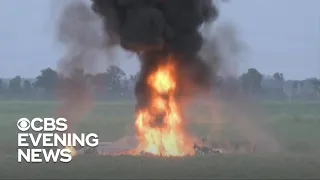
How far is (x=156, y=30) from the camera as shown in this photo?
49562 millimetres

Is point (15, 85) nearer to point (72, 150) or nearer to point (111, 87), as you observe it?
point (111, 87)

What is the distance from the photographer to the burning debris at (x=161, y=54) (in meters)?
50.3

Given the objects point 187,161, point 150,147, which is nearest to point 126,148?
point 150,147

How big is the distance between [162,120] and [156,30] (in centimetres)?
661

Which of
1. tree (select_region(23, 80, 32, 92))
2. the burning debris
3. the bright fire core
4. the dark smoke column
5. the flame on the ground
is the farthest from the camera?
tree (select_region(23, 80, 32, 92))

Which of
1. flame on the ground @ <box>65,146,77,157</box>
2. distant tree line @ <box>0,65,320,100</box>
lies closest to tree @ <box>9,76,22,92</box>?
distant tree line @ <box>0,65,320,100</box>

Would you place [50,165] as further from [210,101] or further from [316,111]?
[316,111]

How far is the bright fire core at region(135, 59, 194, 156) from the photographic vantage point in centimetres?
5194

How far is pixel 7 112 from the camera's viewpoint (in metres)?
107

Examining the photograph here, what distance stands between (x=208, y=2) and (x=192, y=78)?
220 inches

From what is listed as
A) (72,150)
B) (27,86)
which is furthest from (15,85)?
(72,150)

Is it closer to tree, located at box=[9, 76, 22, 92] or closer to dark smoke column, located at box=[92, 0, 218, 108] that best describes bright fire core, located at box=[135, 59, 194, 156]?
dark smoke column, located at box=[92, 0, 218, 108]

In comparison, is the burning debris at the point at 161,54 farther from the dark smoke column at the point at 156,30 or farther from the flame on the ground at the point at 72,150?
the flame on the ground at the point at 72,150

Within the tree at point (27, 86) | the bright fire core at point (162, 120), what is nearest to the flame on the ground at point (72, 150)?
the bright fire core at point (162, 120)
